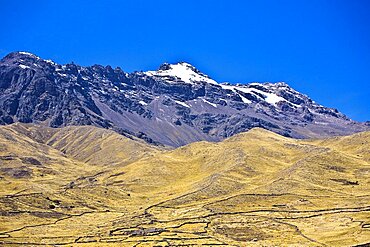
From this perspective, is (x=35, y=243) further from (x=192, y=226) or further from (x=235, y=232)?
(x=235, y=232)

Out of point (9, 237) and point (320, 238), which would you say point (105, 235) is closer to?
point (9, 237)

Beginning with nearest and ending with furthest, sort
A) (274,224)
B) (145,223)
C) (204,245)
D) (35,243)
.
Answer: (204,245) < (35,243) < (274,224) < (145,223)

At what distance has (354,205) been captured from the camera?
193750mm

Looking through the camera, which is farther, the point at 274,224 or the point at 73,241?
the point at 274,224

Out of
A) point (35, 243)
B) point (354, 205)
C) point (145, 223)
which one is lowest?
point (35, 243)

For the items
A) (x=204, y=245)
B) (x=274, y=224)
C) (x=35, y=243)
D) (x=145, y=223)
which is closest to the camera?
(x=204, y=245)

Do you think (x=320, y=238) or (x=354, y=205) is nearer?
(x=320, y=238)

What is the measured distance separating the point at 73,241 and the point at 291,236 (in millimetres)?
72754

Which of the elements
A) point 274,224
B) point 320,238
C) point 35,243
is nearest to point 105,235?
point 35,243

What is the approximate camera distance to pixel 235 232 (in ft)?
551

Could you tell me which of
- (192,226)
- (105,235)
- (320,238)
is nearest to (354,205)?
(320,238)

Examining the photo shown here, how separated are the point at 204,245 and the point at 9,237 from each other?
71802 mm

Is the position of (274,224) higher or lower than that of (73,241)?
higher

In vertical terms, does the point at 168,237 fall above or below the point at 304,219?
below
